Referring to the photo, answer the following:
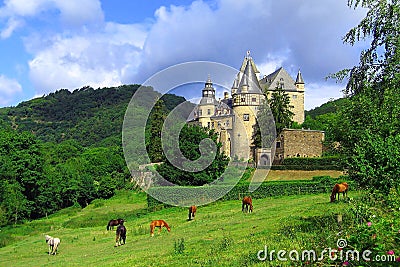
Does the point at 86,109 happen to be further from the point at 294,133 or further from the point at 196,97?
the point at 196,97

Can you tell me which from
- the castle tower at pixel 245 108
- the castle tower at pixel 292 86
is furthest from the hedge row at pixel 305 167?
the castle tower at pixel 292 86

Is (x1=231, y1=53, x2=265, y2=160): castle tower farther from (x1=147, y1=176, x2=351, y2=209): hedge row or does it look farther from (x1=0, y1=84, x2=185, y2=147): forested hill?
(x1=0, y1=84, x2=185, y2=147): forested hill

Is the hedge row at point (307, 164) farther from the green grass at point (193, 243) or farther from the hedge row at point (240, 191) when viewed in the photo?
the green grass at point (193, 243)

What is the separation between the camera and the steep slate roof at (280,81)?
8838 centimetres

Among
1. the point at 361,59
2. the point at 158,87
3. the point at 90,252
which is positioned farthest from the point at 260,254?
the point at 158,87

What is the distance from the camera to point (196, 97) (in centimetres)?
2727

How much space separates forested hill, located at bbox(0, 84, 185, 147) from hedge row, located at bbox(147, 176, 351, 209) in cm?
7359

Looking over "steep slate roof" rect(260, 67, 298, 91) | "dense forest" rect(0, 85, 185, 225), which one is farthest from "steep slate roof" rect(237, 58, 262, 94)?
"dense forest" rect(0, 85, 185, 225)

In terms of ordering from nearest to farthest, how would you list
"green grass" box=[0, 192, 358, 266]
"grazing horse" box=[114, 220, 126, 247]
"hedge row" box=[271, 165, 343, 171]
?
"green grass" box=[0, 192, 358, 266], "grazing horse" box=[114, 220, 126, 247], "hedge row" box=[271, 165, 343, 171]

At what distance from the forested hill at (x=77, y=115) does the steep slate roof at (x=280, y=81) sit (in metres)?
43.3

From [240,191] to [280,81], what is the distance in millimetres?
51652

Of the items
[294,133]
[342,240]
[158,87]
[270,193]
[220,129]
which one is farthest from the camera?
[220,129]

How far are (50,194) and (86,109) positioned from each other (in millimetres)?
115376

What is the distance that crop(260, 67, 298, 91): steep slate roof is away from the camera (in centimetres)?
8838
